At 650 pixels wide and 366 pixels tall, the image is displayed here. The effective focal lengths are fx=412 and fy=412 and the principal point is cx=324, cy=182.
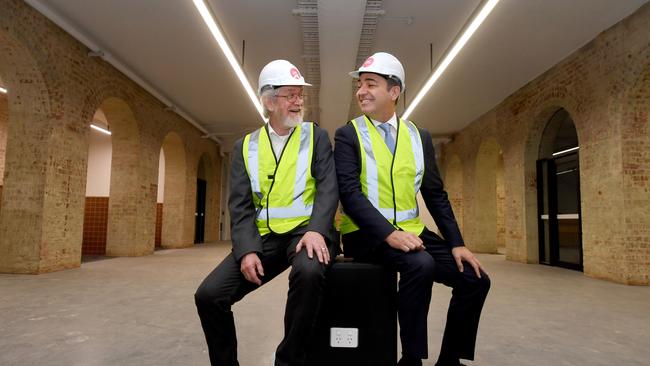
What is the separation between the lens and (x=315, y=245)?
1.67 m

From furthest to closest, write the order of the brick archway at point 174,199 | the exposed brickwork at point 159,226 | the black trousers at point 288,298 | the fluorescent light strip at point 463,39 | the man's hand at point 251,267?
the exposed brickwork at point 159,226 < the brick archway at point 174,199 < the fluorescent light strip at point 463,39 < the man's hand at point 251,267 < the black trousers at point 288,298

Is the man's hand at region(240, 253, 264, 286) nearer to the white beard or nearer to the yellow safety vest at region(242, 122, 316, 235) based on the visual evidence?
the yellow safety vest at region(242, 122, 316, 235)

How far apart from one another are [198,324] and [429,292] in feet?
6.77

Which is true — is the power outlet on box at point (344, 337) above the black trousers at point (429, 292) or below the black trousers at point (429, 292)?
below

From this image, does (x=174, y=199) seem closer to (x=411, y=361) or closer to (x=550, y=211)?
(x=550, y=211)

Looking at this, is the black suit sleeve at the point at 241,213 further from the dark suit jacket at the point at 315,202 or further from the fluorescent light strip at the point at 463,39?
the fluorescent light strip at the point at 463,39

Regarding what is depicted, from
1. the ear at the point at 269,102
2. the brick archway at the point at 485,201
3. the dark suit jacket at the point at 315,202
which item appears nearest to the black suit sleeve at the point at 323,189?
the dark suit jacket at the point at 315,202

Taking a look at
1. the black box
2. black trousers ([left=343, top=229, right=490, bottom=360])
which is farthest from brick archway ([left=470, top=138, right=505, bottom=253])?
the black box

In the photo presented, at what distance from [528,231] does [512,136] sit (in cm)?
203

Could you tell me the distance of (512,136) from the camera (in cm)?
872

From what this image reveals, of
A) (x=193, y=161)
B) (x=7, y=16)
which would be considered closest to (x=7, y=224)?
(x=7, y=16)

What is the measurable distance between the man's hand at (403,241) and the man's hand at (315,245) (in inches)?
10.9

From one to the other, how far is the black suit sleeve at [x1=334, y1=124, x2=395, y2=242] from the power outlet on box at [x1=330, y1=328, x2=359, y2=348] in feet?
1.34

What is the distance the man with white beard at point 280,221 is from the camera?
1.61m
